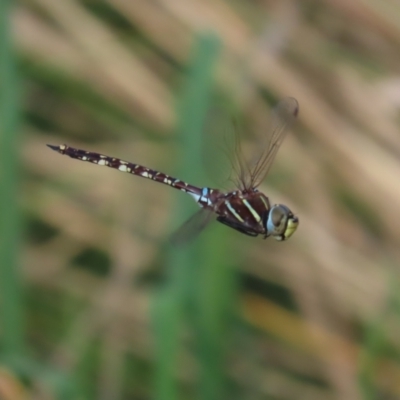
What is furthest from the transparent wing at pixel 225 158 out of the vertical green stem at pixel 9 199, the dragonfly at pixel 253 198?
the vertical green stem at pixel 9 199

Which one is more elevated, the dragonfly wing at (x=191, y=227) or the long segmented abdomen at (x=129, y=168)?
the long segmented abdomen at (x=129, y=168)

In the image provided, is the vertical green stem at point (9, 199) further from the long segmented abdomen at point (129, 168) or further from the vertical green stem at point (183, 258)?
the vertical green stem at point (183, 258)

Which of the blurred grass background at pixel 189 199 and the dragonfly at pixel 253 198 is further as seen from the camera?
the blurred grass background at pixel 189 199

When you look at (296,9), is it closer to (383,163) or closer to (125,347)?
(383,163)

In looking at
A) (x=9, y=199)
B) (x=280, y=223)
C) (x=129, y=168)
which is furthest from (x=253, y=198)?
(x=9, y=199)

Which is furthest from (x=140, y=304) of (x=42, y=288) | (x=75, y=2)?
(x=75, y=2)

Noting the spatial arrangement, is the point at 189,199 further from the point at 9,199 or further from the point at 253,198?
the point at 9,199

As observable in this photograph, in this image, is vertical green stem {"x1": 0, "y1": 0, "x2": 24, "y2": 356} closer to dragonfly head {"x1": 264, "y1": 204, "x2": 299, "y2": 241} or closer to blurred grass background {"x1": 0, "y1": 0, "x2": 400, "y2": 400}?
blurred grass background {"x1": 0, "y1": 0, "x2": 400, "y2": 400}
